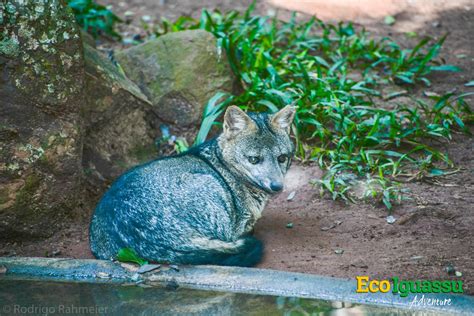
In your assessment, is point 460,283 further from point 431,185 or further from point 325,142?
point 325,142

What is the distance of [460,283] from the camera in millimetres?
4652

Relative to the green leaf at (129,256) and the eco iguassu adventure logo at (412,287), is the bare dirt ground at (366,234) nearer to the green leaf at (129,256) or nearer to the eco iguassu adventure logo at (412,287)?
the eco iguassu adventure logo at (412,287)

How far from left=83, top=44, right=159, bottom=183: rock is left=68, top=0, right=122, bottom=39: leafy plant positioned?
6.75 feet

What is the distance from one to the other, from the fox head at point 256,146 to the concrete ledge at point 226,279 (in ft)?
3.24

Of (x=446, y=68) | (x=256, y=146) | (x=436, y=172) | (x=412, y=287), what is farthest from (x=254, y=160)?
(x=446, y=68)

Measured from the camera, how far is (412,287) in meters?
4.53

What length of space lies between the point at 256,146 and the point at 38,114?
1.83 m

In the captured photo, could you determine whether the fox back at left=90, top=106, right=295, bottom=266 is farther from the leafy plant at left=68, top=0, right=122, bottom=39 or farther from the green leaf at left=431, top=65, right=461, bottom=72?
the leafy plant at left=68, top=0, right=122, bottom=39

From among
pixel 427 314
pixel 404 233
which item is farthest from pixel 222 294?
pixel 404 233

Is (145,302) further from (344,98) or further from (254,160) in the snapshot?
(344,98)

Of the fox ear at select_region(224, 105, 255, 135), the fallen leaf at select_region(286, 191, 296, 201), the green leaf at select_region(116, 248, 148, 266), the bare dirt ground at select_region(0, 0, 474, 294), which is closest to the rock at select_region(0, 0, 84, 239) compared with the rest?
the bare dirt ground at select_region(0, 0, 474, 294)

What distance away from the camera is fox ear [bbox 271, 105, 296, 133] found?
5.94 meters

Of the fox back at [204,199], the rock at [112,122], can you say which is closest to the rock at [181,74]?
the rock at [112,122]

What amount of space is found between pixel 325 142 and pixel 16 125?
10.3 ft
